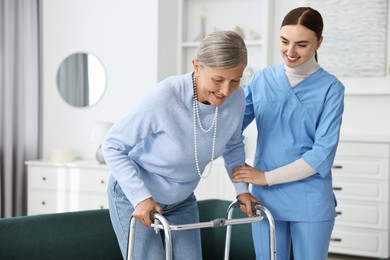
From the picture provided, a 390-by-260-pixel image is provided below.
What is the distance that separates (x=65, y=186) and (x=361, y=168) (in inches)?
90.8

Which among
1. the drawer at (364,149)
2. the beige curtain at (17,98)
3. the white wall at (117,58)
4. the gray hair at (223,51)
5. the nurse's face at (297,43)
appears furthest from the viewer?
the beige curtain at (17,98)

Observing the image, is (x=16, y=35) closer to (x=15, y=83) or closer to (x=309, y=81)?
(x=15, y=83)

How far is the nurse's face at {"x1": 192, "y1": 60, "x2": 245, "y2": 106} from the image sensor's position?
6.26 ft

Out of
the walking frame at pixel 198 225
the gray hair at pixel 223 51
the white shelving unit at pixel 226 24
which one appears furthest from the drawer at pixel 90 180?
the gray hair at pixel 223 51

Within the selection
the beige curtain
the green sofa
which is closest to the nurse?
the green sofa

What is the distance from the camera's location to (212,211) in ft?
10.4

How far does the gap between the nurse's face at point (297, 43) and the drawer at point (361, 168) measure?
2382mm

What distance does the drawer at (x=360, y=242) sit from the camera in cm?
446

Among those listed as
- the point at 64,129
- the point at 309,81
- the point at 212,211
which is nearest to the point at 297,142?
the point at 309,81

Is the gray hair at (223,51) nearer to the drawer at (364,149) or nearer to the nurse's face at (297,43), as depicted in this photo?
the nurse's face at (297,43)

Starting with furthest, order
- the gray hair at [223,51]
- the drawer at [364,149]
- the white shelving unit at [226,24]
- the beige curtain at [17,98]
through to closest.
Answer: the beige curtain at [17,98] < the white shelving unit at [226,24] < the drawer at [364,149] < the gray hair at [223,51]

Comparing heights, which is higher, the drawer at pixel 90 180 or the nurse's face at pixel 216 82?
the nurse's face at pixel 216 82

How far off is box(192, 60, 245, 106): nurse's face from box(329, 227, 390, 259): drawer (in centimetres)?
283

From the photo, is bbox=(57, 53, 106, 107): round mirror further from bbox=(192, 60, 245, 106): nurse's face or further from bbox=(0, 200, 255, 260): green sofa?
bbox=(192, 60, 245, 106): nurse's face
